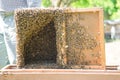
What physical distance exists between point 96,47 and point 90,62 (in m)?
0.11

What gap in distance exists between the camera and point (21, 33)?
240 cm

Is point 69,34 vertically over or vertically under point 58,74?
over

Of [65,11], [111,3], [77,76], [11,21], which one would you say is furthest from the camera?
[111,3]

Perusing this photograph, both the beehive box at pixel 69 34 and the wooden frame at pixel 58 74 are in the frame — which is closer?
the wooden frame at pixel 58 74

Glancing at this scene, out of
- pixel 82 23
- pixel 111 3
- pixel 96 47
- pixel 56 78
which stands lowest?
pixel 56 78

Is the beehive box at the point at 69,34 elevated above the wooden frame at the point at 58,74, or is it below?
above

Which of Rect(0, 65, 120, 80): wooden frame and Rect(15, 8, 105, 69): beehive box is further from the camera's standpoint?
Rect(15, 8, 105, 69): beehive box

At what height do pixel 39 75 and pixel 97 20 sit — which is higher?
pixel 97 20

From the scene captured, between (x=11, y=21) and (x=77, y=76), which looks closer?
(x=77, y=76)

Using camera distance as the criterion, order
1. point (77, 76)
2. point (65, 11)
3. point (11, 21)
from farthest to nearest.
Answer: point (11, 21) < point (65, 11) < point (77, 76)

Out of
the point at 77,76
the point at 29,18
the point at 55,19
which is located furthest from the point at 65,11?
the point at 77,76

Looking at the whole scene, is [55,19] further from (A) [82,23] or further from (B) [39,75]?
(B) [39,75]

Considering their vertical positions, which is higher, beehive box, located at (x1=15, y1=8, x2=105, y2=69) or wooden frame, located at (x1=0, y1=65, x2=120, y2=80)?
beehive box, located at (x1=15, y1=8, x2=105, y2=69)

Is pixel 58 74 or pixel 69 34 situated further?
pixel 69 34
